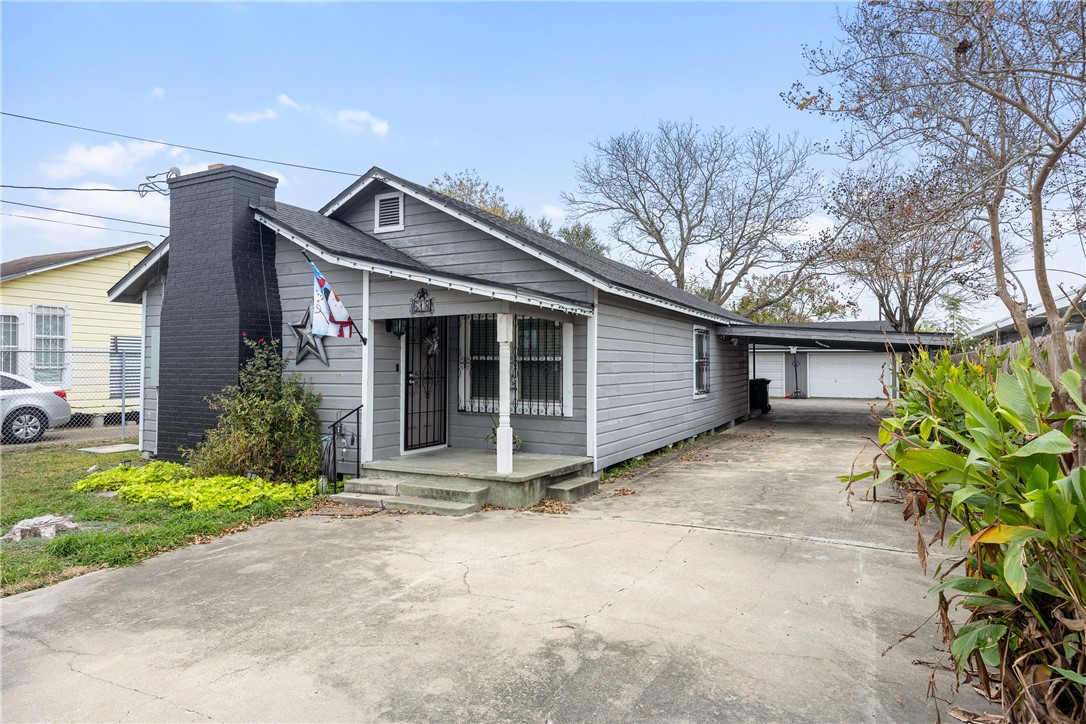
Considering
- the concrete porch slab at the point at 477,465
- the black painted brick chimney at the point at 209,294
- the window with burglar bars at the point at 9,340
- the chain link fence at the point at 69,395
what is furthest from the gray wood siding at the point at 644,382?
the window with burglar bars at the point at 9,340

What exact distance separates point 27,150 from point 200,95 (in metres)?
4.33

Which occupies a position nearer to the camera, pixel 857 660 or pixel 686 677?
pixel 686 677

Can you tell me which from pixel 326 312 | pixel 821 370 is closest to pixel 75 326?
pixel 326 312

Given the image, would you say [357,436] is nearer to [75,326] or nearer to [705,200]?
[75,326]

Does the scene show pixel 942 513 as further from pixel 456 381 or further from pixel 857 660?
pixel 456 381

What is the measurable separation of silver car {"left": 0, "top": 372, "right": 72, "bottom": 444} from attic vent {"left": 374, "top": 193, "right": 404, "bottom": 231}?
786 cm

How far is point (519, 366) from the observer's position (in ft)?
28.4

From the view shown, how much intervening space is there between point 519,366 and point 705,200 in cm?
2090

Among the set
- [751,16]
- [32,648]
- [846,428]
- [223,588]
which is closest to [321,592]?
[223,588]

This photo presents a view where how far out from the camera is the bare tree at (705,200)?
996 inches

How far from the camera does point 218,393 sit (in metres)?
8.26

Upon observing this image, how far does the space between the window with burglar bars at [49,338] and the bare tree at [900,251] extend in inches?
689

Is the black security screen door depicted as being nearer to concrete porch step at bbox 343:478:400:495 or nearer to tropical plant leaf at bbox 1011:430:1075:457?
concrete porch step at bbox 343:478:400:495

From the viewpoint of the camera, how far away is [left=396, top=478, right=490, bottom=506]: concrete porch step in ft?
22.1
